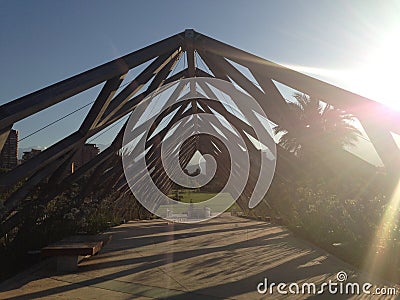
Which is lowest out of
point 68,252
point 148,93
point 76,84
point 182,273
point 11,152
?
point 182,273

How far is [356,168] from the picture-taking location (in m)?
7.73

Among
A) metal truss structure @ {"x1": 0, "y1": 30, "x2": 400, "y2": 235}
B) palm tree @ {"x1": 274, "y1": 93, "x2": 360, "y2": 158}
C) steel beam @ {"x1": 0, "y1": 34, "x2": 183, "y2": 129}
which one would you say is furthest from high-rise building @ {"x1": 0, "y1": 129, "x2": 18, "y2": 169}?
palm tree @ {"x1": 274, "y1": 93, "x2": 360, "y2": 158}

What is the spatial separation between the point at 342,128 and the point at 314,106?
1.21 m

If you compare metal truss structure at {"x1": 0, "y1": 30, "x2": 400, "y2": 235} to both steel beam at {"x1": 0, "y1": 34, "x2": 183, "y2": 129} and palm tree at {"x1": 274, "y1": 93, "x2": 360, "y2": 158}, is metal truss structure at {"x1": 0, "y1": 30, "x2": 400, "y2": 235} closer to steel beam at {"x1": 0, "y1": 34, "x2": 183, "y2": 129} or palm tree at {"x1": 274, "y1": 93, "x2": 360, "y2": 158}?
steel beam at {"x1": 0, "y1": 34, "x2": 183, "y2": 129}

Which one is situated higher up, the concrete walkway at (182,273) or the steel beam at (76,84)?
the steel beam at (76,84)

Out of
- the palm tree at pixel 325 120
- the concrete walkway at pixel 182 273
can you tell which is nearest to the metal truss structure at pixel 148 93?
the concrete walkway at pixel 182 273

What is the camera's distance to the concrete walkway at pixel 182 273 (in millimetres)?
6012

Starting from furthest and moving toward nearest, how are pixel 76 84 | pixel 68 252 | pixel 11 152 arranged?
pixel 11 152 → pixel 68 252 → pixel 76 84

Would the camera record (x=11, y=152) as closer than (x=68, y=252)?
No

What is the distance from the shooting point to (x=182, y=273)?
756cm

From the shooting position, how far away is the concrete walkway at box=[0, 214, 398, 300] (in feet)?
19.7

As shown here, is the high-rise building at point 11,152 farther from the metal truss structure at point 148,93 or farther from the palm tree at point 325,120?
the palm tree at point 325,120

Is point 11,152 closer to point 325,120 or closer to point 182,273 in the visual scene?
point 182,273

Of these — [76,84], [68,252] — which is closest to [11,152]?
[68,252]
